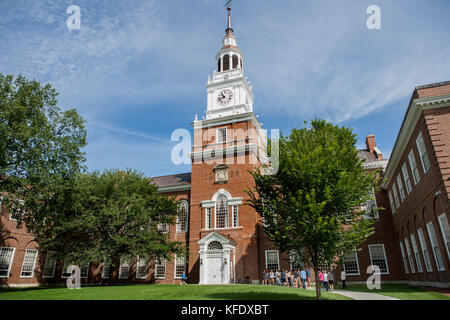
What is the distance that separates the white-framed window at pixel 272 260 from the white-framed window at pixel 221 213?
5027 mm

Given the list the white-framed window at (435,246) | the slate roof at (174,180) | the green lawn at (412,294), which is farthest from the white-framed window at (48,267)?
the white-framed window at (435,246)

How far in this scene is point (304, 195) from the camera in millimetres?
14227

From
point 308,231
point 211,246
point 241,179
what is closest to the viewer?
point 308,231

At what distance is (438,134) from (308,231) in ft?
31.1

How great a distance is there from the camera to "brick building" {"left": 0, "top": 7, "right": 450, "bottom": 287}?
1727 centimetres

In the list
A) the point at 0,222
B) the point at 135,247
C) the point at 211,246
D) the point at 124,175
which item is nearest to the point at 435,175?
the point at 211,246

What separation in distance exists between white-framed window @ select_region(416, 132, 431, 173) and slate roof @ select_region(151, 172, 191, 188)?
24.3 m

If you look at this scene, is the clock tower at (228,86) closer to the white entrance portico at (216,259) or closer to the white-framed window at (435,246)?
the white entrance portico at (216,259)

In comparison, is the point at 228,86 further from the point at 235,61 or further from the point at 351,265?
the point at 351,265

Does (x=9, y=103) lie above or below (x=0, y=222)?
above

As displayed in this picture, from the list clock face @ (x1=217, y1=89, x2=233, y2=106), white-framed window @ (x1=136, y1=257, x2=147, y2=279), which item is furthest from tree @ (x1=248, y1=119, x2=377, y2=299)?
white-framed window @ (x1=136, y1=257, x2=147, y2=279)

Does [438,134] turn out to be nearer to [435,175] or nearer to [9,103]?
[435,175]

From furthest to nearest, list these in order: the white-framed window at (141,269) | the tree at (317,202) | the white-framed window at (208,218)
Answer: the white-framed window at (141,269), the white-framed window at (208,218), the tree at (317,202)

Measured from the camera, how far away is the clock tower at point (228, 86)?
36.5m
